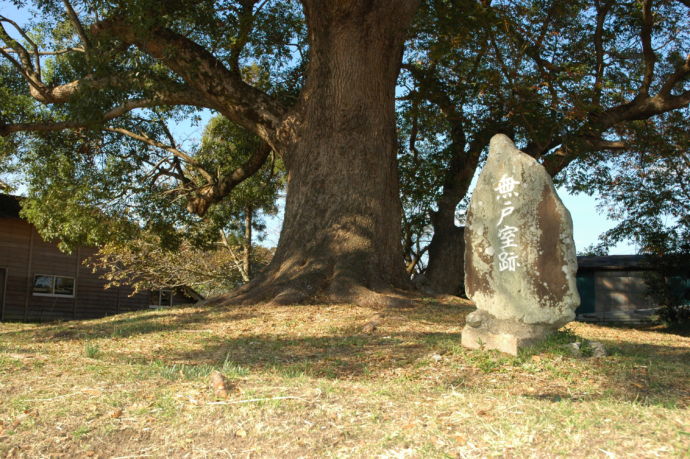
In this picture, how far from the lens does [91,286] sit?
23.3m

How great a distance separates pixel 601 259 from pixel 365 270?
72.9ft

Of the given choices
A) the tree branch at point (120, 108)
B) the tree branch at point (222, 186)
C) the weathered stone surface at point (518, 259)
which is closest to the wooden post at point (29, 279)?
the tree branch at point (222, 186)

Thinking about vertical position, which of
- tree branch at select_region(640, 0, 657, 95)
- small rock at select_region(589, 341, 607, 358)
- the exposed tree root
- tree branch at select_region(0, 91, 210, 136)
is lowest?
small rock at select_region(589, 341, 607, 358)

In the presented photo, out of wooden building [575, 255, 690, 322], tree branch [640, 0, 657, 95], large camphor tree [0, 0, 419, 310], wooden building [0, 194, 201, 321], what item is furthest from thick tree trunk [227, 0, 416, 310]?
wooden building [575, 255, 690, 322]

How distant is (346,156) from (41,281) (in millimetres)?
15262

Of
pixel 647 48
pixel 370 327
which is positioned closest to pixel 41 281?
pixel 370 327

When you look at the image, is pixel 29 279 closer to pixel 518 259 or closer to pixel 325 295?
pixel 325 295

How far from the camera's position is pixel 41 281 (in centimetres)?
2180

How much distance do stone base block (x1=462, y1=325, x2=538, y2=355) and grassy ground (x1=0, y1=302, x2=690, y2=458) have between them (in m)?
0.17

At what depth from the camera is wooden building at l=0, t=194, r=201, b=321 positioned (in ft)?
67.9

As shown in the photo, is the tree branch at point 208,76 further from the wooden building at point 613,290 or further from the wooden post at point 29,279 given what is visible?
the wooden building at point 613,290

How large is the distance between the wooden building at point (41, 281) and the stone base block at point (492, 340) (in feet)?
57.3

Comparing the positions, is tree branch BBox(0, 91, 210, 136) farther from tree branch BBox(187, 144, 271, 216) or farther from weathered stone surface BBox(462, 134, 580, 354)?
weathered stone surface BBox(462, 134, 580, 354)

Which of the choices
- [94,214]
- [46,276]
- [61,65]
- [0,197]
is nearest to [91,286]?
[46,276]
